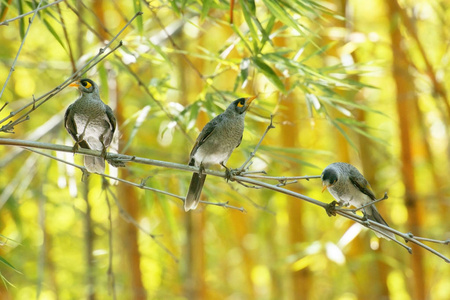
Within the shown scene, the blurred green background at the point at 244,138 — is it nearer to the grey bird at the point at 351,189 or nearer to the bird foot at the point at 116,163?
the grey bird at the point at 351,189

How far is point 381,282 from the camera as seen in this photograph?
3.59 m

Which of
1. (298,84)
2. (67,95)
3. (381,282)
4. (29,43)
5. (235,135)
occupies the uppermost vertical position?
(29,43)

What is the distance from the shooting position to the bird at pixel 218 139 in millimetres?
2141

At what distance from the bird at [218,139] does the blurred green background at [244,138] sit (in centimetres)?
6

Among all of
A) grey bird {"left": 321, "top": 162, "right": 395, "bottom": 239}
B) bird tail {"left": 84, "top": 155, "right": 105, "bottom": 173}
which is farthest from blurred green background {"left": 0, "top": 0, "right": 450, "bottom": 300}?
bird tail {"left": 84, "top": 155, "right": 105, "bottom": 173}

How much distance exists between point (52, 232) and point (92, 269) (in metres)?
1.30

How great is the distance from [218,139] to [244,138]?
2.85 ft

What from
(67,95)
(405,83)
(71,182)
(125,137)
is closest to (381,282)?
(405,83)

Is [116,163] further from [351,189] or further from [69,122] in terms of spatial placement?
[351,189]

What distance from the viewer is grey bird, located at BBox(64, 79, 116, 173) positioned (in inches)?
76.9

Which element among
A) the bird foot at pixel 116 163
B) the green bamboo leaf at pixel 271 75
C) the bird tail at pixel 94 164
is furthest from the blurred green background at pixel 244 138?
the bird foot at pixel 116 163

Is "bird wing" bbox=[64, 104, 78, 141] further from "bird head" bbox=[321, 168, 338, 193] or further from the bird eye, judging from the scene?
"bird head" bbox=[321, 168, 338, 193]

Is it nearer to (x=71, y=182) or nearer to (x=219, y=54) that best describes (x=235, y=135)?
(x=219, y=54)

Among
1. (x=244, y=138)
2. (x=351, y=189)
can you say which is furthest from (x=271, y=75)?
(x=244, y=138)
